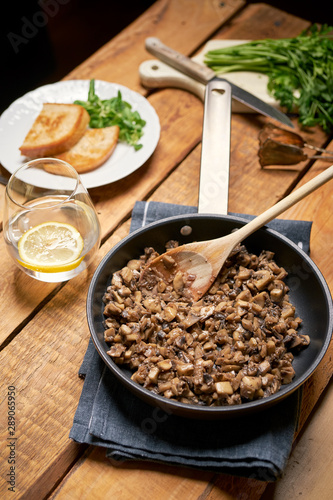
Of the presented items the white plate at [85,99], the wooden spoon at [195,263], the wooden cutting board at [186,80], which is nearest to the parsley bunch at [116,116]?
the white plate at [85,99]

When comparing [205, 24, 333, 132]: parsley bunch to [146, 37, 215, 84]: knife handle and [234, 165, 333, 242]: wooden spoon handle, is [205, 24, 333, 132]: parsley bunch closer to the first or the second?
[146, 37, 215, 84]: knife handle

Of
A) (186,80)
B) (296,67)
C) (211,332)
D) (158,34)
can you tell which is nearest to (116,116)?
(186,80)

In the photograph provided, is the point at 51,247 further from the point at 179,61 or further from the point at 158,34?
the point at 158,34

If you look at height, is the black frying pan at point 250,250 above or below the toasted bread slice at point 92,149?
below

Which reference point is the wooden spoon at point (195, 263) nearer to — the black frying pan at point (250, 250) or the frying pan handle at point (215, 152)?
the black frying pan at point (250, 250)

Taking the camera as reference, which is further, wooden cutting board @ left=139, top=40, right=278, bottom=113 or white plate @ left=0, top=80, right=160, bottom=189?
wooden cutting board @ left=139, top=40, right=278, bottom=113

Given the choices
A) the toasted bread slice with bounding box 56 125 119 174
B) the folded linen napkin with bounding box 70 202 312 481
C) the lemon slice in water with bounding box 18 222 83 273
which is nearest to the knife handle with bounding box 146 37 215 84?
the toasted bread slice with bounding box 56 125 119 174
